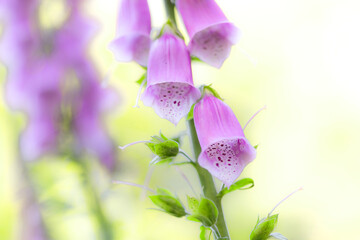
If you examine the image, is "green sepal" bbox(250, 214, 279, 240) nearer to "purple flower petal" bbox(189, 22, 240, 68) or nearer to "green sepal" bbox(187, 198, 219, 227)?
"green sepal" bbox(187, 198, 219, 227)

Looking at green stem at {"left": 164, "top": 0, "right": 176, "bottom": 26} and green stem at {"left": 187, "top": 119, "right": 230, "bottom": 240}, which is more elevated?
green stem at {"left": 164, "top": 0, "right": 176, "bottom": 26}

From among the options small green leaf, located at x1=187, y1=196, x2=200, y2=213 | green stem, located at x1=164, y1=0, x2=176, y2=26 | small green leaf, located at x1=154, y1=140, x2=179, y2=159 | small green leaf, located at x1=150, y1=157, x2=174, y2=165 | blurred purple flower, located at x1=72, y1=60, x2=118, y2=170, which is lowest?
blurred purple flower, located at x1=72, y1=60, x2=118, y2=170

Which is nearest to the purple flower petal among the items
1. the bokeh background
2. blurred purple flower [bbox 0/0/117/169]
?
blurred purple flower [bbox 0/0/117/169]

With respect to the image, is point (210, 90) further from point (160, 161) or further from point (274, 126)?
point (274, 126)

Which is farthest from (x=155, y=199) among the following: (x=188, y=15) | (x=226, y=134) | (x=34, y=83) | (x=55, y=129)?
(x=34, y=83)

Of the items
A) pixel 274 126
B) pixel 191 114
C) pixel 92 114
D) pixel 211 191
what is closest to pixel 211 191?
pixel 211 191
